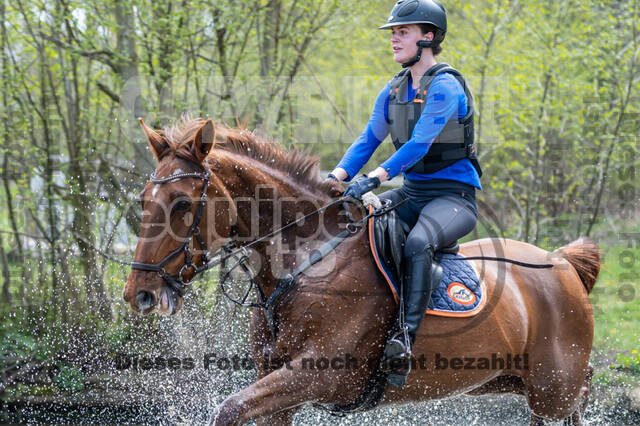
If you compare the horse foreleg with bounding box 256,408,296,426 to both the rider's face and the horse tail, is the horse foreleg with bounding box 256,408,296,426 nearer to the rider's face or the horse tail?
the rider's face

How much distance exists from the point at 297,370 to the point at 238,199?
0.94 metres

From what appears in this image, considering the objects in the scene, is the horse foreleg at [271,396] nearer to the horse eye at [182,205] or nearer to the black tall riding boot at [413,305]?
the black tall riding boot at [413,305]

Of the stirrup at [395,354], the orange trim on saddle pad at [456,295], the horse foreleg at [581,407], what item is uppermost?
the orange trim on saddle pad at [456,295]

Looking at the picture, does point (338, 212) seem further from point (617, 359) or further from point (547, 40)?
point (547, 40)

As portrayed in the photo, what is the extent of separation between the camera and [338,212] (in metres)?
3.62

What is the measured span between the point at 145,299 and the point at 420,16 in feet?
7.09

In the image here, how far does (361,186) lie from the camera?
11.3 feet

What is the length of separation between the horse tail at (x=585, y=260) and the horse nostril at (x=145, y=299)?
2905mm

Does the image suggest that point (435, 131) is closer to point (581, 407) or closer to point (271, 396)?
point (271, 396)

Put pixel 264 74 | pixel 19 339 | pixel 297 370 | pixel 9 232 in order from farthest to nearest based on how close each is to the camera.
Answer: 1. pixel 264 74
2. pixel 9 232
3. pixel 19 339
4. pixel 297 370

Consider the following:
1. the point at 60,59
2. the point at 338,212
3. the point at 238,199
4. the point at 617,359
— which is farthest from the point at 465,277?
the point at 60,59

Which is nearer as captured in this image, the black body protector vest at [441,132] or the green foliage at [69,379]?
the black body protector vest at [441,132]

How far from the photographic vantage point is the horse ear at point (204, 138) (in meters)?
3.12

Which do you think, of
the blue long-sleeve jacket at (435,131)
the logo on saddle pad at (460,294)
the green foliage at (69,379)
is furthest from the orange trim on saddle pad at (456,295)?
the green foliage at (69,379)
